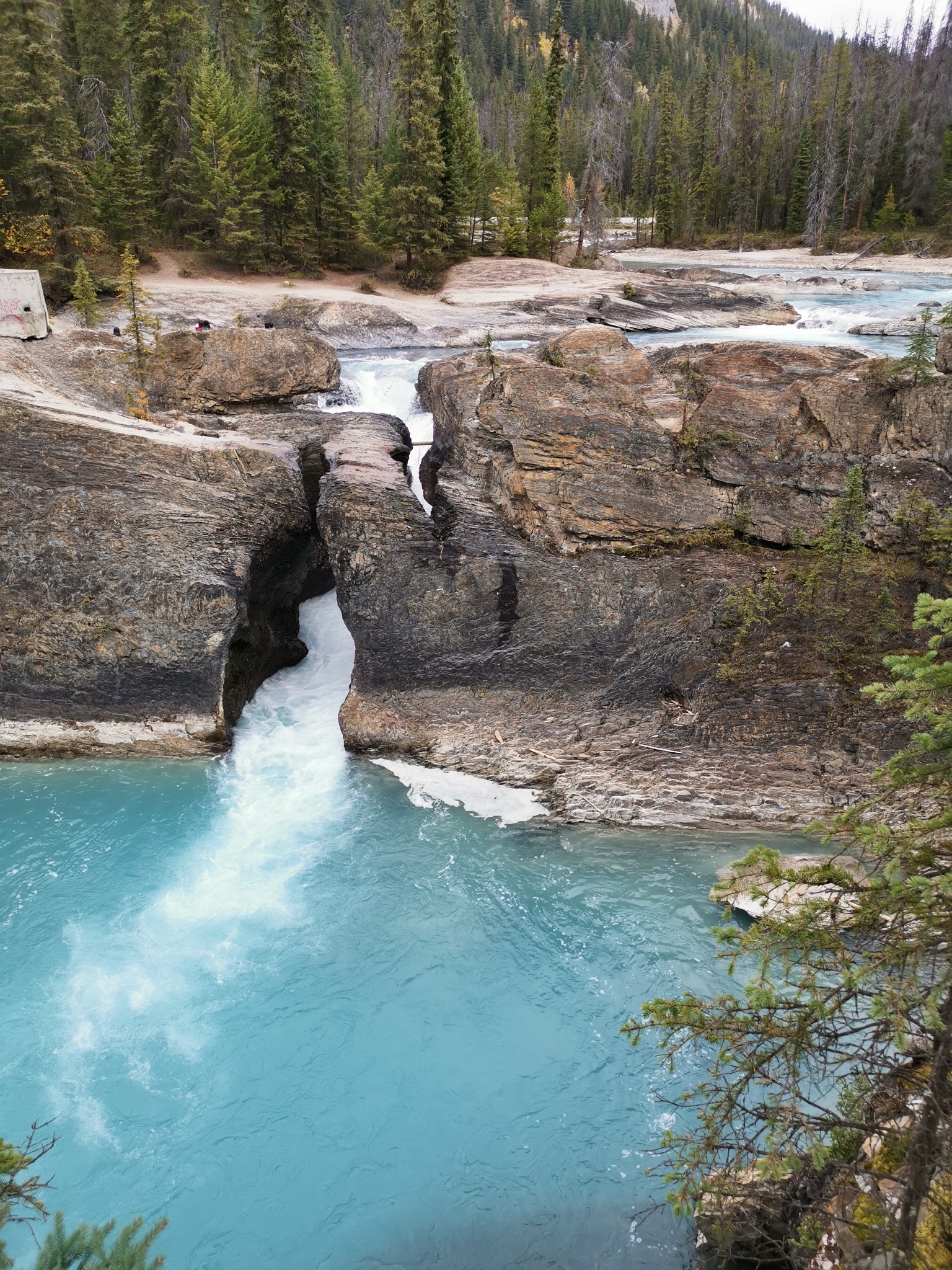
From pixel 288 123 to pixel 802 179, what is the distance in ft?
173

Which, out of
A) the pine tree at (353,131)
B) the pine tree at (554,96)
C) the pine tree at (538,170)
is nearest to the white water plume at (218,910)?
the pine tree at (353,131)

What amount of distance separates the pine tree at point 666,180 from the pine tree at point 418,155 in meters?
40.2

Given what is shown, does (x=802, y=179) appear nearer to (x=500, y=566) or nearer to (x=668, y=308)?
(x=668, y=308)

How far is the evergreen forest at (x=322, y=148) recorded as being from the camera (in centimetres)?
3008

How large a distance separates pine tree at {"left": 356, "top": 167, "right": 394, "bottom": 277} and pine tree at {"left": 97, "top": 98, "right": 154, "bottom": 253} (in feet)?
31.7

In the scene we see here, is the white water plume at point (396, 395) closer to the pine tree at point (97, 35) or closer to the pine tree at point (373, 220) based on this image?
the pine tree at point (373, 220)

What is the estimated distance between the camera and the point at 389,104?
56.3 metres

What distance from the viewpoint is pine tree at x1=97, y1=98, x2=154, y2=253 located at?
113 feet

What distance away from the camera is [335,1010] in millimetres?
10883

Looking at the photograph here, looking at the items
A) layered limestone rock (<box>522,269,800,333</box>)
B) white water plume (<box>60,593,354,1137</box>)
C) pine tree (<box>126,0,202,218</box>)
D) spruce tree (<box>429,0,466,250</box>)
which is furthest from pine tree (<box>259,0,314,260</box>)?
white water plume (<box>60,593,354,1137</box>)

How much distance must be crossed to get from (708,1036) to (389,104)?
214 feet

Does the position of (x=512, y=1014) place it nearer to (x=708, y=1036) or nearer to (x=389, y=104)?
(x=708, y=1036)

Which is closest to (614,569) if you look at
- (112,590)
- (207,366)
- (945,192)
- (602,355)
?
(602,355)

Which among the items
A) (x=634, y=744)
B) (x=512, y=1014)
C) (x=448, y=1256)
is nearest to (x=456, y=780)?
(x=634, y=744)
